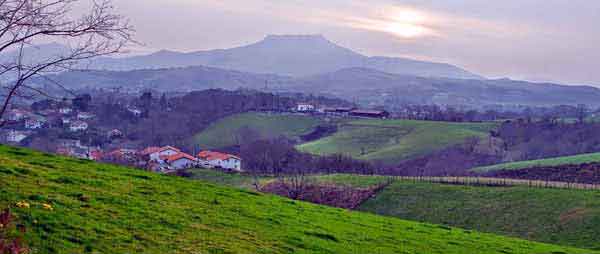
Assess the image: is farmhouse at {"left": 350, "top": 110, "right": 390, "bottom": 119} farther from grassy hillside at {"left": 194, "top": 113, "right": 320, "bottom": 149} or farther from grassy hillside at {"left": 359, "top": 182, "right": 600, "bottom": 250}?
grassy hillside at {"left": 359, "top": 182, "right": 600, "bottom": 250}

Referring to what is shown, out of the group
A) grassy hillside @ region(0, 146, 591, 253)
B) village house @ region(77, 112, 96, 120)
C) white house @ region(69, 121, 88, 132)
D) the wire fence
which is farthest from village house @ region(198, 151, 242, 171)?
grassy hillside @ region(0, 146, 591, 253)

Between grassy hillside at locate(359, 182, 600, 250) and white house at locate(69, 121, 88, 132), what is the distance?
79.9 metres

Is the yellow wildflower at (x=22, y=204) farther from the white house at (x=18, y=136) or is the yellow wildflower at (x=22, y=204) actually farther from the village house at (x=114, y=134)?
the village house at (x=114, y=134)

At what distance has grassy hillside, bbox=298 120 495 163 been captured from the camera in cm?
9350

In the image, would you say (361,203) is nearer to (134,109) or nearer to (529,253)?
(529,253)

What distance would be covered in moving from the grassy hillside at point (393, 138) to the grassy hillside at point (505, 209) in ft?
129

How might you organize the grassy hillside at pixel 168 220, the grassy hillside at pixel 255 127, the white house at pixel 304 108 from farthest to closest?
the white house at pixel 304 108 < the grassy hillside at pixel 255 127 < the grassy hillside at pixel 168 220

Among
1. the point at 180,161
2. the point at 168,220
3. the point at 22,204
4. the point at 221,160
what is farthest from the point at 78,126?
the point at 22,204

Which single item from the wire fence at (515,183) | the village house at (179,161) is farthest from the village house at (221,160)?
the wire fence at (515,183)

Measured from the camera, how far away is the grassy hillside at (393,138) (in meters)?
93.5

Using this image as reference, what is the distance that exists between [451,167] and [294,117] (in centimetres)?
5441

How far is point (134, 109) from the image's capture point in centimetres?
14325

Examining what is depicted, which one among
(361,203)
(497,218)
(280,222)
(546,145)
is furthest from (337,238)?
(546,145)

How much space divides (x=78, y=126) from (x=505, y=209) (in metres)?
95.8
